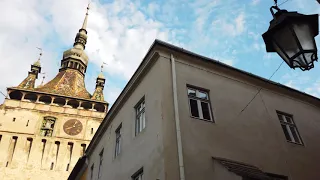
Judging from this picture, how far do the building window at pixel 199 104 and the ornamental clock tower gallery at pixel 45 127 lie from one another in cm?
2766

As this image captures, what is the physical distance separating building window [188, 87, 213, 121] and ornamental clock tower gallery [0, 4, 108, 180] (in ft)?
90.8

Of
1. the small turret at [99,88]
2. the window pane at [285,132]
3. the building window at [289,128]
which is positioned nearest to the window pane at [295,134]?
the building window at [289,128]

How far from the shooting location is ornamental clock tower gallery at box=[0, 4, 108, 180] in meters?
33.2

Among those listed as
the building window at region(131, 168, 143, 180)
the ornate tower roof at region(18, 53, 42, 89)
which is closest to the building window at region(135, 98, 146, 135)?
the building window at region(131, 168, 143, 180)

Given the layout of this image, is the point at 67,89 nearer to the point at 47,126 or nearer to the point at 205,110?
the point at 47,126

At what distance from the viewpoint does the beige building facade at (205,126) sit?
7.92 metres

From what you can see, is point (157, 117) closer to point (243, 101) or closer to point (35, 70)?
point (243, 101)

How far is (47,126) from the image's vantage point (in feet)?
118

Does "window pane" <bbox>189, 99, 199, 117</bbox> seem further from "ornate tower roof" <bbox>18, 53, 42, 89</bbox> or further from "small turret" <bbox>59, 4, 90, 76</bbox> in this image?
"small turret" <bbox>59, 4, 90, 76</bbox>

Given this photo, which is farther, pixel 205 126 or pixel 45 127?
pixel 45 127

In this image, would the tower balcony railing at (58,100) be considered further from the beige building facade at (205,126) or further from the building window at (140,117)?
the building window at (140,117)

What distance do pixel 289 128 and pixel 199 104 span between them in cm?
383

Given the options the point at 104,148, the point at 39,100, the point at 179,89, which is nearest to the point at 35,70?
the point at 39,100

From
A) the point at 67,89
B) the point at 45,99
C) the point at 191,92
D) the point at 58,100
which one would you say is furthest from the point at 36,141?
the point at 191,92
